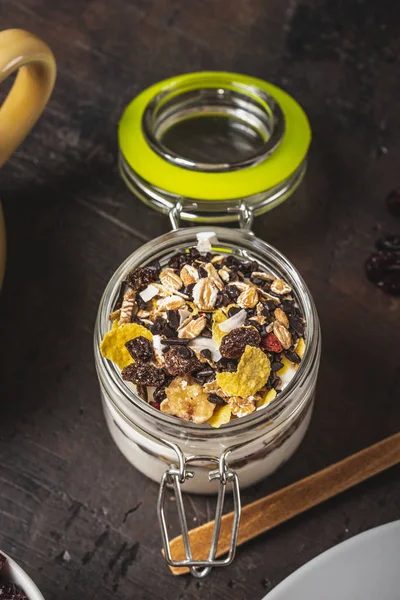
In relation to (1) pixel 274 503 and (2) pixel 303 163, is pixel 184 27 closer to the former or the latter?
(2) pixel 303 163

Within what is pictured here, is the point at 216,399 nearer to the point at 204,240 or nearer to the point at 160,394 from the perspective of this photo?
→ the point at 160,394

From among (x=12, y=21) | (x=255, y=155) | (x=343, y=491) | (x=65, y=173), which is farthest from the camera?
(x=12, y=21)

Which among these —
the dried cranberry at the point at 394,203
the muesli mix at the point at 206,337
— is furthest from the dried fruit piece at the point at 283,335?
the dried cranberry at the point at 394,203

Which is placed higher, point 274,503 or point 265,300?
point 265,300

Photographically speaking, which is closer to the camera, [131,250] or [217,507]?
[217,507]

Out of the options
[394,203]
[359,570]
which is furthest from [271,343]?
[394,203]

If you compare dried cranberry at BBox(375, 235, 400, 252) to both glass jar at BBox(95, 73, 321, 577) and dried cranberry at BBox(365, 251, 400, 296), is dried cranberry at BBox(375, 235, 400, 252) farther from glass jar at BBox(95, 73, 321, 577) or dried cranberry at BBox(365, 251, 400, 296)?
glass jar at BBox(95, 73, 321, 577)

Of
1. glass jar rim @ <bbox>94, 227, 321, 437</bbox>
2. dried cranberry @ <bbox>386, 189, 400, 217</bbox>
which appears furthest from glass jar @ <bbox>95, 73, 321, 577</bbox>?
dried cranberry @ <bbox>386, 189, 400, 217</bbox>

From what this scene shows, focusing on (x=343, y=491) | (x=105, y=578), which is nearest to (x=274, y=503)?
(x=343, y=491)
